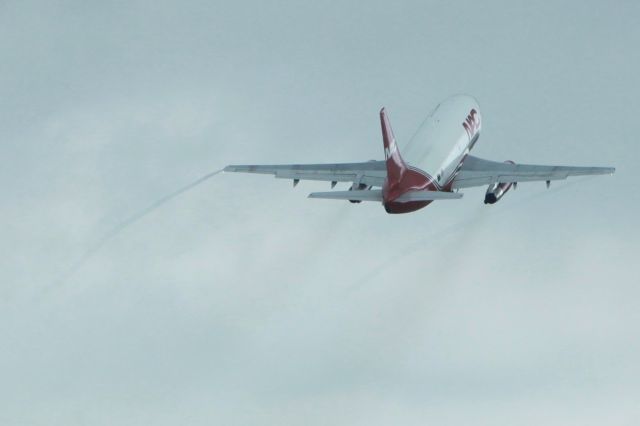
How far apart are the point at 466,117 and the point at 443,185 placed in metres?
15.9

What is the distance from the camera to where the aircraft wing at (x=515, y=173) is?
4616 inches

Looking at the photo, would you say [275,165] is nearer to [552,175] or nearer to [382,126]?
[382,126]

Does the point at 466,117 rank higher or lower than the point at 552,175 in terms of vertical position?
higher

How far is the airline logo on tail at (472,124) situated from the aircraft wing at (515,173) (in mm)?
8168

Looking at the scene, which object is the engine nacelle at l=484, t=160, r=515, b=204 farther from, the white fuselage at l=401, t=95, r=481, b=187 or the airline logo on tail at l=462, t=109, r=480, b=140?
the airline logo on tail at l=462, t=109, r=480, b=140

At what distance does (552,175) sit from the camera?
4665 inches

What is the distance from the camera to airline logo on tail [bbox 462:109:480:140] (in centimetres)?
13612

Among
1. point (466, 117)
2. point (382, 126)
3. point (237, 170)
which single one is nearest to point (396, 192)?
point (382, 126)

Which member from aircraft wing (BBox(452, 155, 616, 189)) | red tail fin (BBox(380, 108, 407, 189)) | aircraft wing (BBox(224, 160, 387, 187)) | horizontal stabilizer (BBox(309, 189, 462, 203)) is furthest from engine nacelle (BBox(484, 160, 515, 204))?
horizontal stabilizer (BBox(309, 189, 462, 203))

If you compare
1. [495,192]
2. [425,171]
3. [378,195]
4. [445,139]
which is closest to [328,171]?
[425,171]

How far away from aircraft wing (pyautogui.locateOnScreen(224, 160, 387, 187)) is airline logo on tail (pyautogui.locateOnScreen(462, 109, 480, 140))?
42.4ft

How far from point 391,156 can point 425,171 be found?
195 inches

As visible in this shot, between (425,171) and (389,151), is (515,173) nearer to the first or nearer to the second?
(425,171)

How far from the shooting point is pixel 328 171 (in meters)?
124
